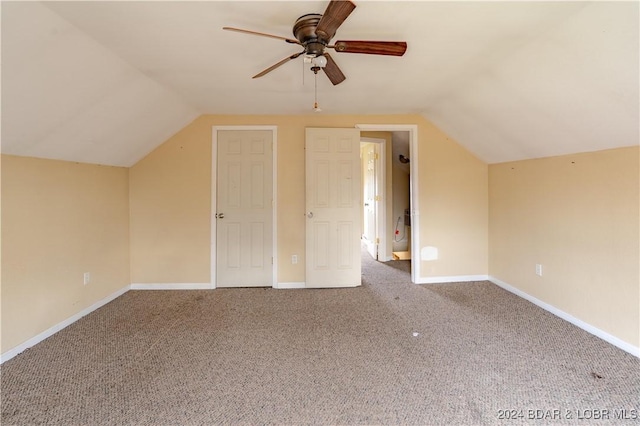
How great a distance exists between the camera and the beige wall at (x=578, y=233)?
6.98ft

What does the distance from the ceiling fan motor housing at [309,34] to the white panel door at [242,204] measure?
2.00 meters

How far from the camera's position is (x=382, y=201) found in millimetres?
4848

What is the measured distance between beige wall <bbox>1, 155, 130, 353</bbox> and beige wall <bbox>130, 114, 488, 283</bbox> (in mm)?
337

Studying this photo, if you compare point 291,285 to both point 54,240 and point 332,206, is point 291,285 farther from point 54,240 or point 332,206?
point 54,240

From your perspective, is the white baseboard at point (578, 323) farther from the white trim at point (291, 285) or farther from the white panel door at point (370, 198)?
the white trim at point (291, 285)

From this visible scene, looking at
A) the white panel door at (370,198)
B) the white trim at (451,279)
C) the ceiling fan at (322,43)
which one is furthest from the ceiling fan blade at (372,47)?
the white panel door at (370,198)

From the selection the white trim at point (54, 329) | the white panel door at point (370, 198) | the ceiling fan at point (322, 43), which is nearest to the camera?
the ceiling fan at point (322, 43)

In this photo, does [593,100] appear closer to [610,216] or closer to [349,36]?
[610,216]

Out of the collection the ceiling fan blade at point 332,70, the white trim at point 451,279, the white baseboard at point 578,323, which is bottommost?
the white baseboard at point 578,323

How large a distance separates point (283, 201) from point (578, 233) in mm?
3081

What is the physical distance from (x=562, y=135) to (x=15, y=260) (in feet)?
15.3

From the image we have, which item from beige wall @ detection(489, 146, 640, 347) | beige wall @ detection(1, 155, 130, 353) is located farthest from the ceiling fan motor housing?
beige wall @ detection(489, 146, 640, 347)

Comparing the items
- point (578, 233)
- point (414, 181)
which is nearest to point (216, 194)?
point (414, 181)

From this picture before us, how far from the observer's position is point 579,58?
67.6 inches
